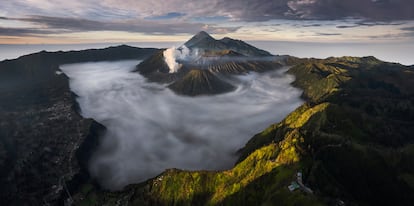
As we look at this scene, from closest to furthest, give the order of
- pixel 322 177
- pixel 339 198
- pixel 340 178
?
pixel 339 198, pixel 322 177, pixel 340 178

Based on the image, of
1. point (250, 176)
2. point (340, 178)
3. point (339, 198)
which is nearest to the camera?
point (339, 198)

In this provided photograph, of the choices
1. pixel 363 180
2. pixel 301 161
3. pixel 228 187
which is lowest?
pixel 228 187

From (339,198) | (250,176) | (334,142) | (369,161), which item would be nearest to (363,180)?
(369,161)

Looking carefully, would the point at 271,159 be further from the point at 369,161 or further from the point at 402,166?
the point at 402,166

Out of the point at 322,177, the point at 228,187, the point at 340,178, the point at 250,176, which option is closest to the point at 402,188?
the point at 340,178

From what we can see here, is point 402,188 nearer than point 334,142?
Yes

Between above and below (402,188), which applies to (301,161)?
above

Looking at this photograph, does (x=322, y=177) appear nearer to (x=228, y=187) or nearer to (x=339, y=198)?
(x=339, y=198)

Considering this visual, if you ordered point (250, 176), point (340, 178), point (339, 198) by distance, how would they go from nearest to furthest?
point (339, 198) < point (340, 178) < point (250, 176)

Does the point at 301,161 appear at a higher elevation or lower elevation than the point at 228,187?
higher
